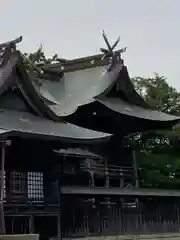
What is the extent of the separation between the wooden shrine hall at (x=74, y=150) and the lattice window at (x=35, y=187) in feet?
0.11

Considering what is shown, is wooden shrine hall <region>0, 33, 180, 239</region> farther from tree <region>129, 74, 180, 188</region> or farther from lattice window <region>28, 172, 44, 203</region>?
tree <region>129, 74, 180, 188</region>

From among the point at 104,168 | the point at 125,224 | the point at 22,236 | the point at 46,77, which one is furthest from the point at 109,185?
the point at 22,236

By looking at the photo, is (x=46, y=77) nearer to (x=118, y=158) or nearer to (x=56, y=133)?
(x=118, y=158)

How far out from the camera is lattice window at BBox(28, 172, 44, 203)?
17.3 metres

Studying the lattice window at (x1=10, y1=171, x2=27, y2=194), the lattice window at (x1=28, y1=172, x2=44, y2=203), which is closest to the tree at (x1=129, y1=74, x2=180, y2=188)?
the lattice window at (x1=28, y1=172, x2=44, y2=203)

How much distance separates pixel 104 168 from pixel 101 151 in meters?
0.88

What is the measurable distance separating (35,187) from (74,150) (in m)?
3.89

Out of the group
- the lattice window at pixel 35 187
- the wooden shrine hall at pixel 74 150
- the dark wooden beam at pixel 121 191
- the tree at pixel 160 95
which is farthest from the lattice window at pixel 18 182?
the tree at pixel 160 95

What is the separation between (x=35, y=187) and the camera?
17.5 m

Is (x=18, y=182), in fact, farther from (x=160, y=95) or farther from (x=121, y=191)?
(x=160, y=95)

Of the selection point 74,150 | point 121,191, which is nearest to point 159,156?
point 121,191

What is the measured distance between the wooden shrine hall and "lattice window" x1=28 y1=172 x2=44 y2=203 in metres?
0.03

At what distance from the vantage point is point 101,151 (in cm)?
2317

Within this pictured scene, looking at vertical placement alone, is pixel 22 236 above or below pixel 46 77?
below
